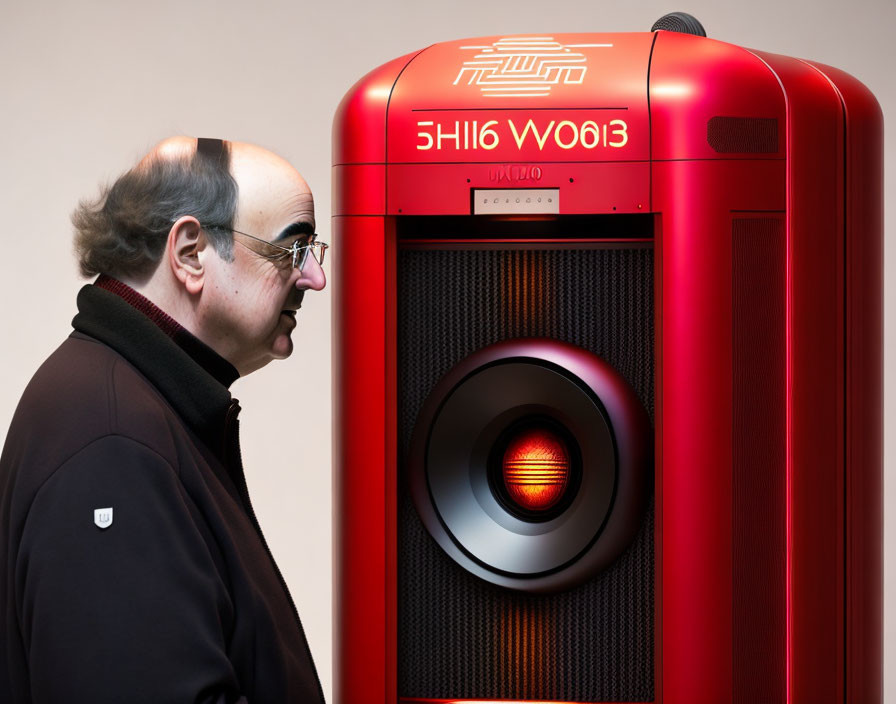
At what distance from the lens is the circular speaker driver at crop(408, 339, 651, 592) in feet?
5.10

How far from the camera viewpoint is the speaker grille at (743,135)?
1512 mm

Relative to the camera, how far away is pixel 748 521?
1522 mm

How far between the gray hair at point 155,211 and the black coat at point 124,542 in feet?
0.21

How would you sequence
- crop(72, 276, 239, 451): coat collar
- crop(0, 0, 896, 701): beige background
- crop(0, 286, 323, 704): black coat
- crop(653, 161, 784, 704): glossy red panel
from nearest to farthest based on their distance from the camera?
1. crop(0, 286, 323, 704): black coat
2. crop(72, 276, 239, 451): coat collar
3. crop(653, 161, 784, 704): glossy red panel
4. crop(0, 0, 896, 701): beige background

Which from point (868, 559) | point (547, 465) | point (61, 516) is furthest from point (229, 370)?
point (868, 559)

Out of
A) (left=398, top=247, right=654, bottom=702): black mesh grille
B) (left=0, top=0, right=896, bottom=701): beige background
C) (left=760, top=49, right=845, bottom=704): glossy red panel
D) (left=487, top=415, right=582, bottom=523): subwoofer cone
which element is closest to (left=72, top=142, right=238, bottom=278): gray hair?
(left=398, top=247, right=654, bottom=702): black mesh grille

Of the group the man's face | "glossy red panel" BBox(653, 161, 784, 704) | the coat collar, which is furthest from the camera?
"glossy red panel" BBox(653, 161, 784, 704)

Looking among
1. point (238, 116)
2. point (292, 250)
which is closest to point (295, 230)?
point (292, 250)

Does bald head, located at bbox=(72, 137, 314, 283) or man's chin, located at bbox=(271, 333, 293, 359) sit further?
man's chin, located at bbox=(271, 333, 293, 359)

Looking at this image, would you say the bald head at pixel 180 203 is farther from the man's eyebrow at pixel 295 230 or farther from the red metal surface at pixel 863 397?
the red metal surface at pixel 863 397

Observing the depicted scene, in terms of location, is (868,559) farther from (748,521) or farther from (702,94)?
(702,94)

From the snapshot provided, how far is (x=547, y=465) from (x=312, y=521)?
1.15 metres

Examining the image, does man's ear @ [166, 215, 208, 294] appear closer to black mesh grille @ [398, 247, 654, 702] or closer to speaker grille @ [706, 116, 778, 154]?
black mesh grille @ [398, 247, 654, 702]

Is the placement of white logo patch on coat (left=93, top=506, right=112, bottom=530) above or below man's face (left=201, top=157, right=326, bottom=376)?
below
